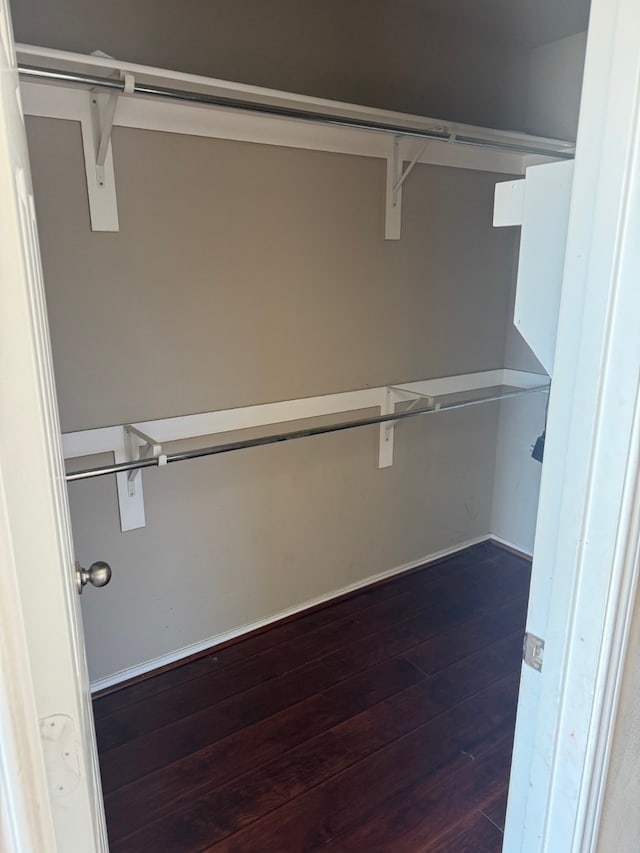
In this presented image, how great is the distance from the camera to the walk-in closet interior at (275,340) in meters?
1.67

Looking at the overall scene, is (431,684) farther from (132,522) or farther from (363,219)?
(363,219)

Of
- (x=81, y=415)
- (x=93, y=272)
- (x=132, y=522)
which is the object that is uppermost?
(x=93, y=272)

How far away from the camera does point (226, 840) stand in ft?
5.09

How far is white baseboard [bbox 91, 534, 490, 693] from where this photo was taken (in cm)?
210

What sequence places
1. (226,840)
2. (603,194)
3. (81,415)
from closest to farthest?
(603,194), (226,840), (81,415)

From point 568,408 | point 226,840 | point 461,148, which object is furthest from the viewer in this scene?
point 461,148

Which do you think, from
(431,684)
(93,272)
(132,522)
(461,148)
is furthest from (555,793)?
(461,148)

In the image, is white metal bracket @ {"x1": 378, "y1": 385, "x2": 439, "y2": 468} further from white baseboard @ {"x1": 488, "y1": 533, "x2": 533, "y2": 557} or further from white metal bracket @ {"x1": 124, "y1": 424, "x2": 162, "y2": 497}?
white metal bracket @ {"x1": 124, "y1": 424, "x2": 162, "y2": 497}

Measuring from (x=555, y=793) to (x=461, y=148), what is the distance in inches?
93.6

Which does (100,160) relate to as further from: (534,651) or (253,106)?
(534,651)

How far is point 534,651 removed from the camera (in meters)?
0.89

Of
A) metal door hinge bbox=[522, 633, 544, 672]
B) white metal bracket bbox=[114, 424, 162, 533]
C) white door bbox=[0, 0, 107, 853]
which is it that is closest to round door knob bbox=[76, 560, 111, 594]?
white door bbox=[0, 0, 107, 853]

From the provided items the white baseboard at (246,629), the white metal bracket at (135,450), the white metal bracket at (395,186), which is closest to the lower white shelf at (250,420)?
the white metal bracket at (135,450)

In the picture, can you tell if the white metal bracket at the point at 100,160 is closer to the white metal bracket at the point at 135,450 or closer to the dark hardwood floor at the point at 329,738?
the white metal bracket at the point at 135,450
